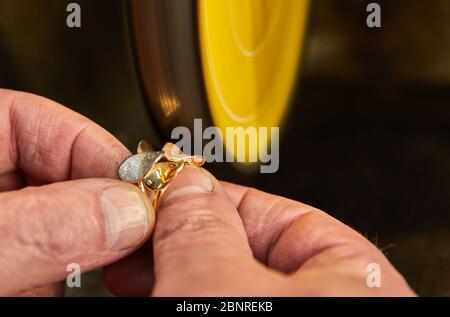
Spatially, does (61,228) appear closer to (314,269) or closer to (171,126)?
(314,269)

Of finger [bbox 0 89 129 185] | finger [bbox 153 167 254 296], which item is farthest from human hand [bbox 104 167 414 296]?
finger [bbox 0 89 129 185]

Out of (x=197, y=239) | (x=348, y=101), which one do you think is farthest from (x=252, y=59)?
(x=197, y=239)

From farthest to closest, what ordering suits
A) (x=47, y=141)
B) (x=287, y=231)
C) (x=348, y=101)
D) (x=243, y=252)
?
(x=348, y=101)
(x=47, y=141)
(x=287, y=231)
(x=243, y=252)

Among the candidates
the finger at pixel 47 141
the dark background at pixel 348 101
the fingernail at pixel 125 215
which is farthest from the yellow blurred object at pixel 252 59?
the fingernail at pixel 125 215

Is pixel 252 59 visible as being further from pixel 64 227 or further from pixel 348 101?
pixel 64 227

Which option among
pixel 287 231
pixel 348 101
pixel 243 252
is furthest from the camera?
pixel 348 101
